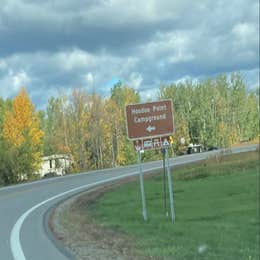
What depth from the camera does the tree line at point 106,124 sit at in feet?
196

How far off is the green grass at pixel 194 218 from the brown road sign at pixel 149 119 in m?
2.42

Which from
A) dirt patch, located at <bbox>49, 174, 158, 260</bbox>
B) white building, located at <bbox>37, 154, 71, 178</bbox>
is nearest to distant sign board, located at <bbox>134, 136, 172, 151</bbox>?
dirt patch, located at <bbox>49, 174, 158, 260</bbox>

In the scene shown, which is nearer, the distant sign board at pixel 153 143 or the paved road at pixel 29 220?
the paved road at pixel 29 220

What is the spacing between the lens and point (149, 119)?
46.0 feet

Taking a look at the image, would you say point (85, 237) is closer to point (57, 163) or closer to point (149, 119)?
point (149, 119)

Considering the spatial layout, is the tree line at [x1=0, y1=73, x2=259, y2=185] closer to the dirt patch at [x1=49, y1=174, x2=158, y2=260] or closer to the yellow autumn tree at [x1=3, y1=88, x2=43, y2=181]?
the yellow autumn tree at [x1=3, y1=88, x2=43, y2=181]

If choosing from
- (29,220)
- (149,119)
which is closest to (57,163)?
(29,220)

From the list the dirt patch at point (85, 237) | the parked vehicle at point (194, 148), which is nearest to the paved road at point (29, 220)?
the dirt patch at point (85, 237)

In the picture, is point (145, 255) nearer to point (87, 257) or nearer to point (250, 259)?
point (87, 257)

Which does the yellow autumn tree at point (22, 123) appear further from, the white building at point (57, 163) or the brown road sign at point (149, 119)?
the brown road sign at point (149, 119)

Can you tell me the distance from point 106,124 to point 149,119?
61115mm

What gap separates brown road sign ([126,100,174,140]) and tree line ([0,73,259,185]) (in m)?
31.8

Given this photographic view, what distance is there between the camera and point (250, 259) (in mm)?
9273

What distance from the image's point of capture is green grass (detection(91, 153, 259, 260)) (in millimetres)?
10017
